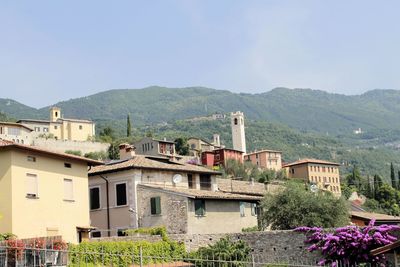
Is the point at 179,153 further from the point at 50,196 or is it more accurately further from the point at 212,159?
the point at 50,196

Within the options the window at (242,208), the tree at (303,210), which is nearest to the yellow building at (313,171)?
the window at (242,208)

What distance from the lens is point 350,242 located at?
97.7 feet

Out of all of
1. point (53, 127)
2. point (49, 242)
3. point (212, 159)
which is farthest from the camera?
point (53, 127)

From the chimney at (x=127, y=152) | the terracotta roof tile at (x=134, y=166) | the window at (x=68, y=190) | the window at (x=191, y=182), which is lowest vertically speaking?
the window at (x=68, y=190)

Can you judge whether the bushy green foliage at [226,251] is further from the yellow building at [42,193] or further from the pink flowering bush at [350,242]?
the yellow building at [42,193]

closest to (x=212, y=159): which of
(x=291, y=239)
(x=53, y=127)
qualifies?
(x=53, y=127)

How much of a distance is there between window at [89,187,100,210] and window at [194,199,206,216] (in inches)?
271

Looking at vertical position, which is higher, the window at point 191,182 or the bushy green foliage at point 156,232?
the window at point 191,182

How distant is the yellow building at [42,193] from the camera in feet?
95.5

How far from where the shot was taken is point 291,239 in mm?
32312

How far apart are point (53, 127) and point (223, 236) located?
11943 cm

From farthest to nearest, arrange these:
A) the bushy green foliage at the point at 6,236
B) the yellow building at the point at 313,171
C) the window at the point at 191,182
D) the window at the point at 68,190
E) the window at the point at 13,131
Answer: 1. the yellow building at the point at 313,171
2. the window at the point at 13,131
3. the window at the point at 191,182
4. the window at the point at 68,190
5. the bushy green foliage at the point at 6,236

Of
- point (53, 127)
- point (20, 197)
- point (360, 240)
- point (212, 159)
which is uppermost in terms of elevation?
point (53, 127)

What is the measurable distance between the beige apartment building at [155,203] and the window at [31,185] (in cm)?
905
